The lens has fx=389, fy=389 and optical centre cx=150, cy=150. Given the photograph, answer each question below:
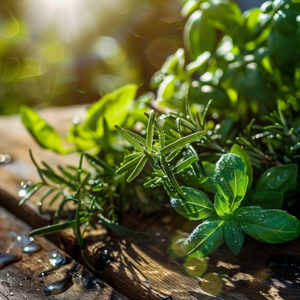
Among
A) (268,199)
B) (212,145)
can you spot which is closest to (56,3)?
(212,145)

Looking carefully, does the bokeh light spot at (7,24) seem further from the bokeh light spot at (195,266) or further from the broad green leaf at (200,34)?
the bokeh light spot at (195,266)

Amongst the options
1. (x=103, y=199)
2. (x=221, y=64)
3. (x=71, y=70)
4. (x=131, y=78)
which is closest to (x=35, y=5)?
(x=71, y=70)

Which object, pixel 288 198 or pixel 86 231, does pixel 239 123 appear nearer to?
pixel 288 198

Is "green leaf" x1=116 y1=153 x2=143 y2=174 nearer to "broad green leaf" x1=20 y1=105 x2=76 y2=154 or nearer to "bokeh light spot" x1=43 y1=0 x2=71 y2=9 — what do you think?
"broad green leaf" x1=20 y1=105 x2=76 y2=154

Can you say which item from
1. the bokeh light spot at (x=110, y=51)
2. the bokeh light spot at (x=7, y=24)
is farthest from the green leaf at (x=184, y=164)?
the bokeh light spot at (x=7, y=24)

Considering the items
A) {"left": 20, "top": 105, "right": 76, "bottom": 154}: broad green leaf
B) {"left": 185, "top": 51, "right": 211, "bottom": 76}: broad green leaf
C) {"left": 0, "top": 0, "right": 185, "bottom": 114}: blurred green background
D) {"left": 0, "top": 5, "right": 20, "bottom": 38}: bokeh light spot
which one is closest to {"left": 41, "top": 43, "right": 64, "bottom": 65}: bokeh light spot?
{"left": 0, "top": 0, "right": 185, "bottom": 114}: blurred green background
